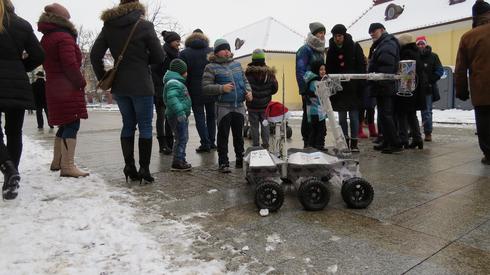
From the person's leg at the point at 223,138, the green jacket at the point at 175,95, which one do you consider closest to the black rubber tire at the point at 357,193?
the person's leg at the point at 223,138

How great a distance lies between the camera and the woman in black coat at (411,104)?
6.69 meters

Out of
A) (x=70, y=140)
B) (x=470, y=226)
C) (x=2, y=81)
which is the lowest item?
(x=470, y=226)

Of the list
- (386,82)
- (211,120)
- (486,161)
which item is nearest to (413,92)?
(386,82)

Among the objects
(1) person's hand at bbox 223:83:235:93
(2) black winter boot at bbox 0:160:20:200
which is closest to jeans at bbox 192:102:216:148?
(1) person's hand at bbox 223:83:235:93

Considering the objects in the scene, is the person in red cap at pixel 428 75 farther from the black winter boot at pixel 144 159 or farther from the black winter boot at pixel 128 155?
the black winter boot at pixel 128 155

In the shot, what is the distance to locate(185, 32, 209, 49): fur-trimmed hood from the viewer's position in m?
6.60

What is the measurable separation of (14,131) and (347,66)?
4.31 metres

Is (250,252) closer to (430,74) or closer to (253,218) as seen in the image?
(253,218)

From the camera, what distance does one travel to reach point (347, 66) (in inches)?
235

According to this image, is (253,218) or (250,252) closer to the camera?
(250,252)

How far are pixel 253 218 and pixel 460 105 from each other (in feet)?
57.2

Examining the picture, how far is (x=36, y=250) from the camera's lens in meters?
2.64

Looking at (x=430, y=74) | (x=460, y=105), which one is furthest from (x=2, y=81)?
(x=460, y=105)

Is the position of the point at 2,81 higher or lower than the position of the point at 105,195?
higher
